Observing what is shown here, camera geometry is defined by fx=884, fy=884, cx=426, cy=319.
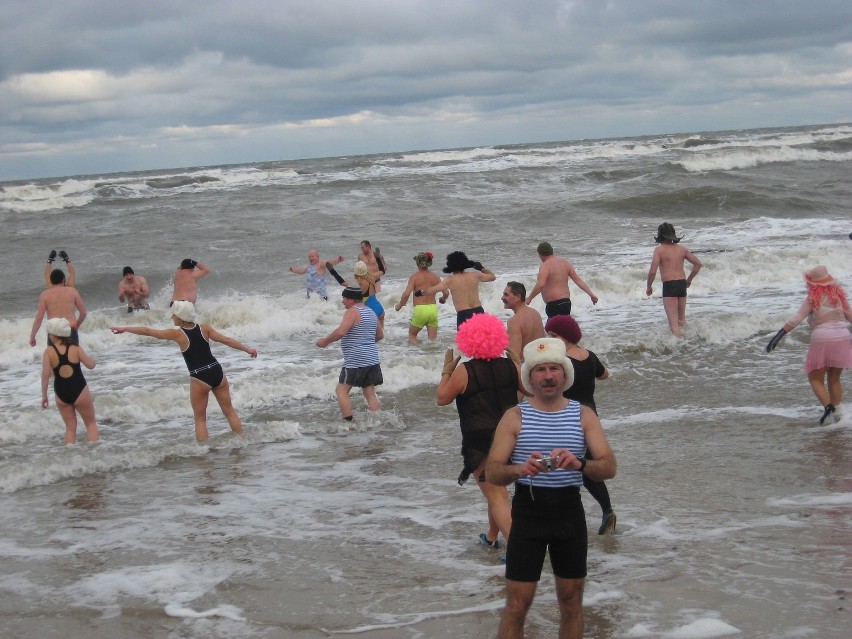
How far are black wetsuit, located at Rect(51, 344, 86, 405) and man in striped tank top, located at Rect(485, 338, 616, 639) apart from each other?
5.77 m

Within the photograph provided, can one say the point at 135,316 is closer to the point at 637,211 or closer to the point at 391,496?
the point at 391,496

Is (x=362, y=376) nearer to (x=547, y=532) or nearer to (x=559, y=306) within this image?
(x=559, y=306)

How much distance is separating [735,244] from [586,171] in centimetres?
2212

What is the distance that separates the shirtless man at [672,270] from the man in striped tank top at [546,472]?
8.46 m

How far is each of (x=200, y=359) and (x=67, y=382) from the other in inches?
51.7

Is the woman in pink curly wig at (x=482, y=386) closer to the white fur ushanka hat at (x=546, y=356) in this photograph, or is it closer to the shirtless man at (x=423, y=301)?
the white fur ushanka hat at (x=546, y=356)

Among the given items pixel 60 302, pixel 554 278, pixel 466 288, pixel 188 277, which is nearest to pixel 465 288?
pixel 466 288

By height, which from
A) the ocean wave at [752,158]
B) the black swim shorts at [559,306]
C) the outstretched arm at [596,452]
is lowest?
the black swim shorts at [559,306]

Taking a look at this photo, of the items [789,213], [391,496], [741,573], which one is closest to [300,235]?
[789,213]

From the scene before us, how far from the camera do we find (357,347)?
29.3 feet

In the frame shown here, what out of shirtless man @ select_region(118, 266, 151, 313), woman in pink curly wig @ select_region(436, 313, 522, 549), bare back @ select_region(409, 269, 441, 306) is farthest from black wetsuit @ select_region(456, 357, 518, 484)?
shirtless man @ select_region(118, 266, 151, 313)

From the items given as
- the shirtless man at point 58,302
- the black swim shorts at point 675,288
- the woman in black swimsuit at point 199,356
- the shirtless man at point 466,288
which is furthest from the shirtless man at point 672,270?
the shirtless man at point 58,302

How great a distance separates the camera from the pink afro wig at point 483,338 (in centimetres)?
504

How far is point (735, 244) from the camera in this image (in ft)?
71.7
